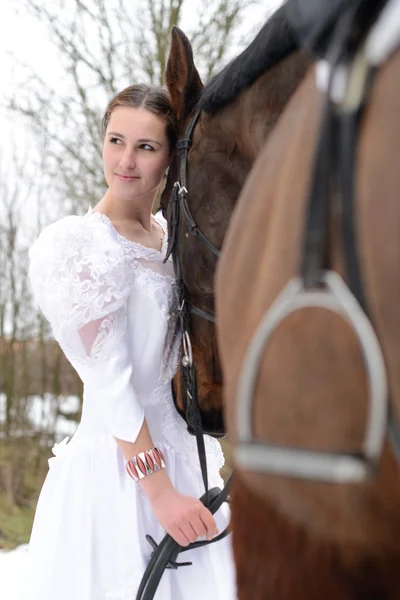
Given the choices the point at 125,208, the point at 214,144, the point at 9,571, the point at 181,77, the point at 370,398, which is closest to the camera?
the point at 370,398

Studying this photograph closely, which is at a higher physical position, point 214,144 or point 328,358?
point 214,144

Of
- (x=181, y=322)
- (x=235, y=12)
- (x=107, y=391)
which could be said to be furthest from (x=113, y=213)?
(x=235, y=12)

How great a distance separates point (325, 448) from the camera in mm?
633

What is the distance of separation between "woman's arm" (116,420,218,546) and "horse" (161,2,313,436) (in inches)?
7.0

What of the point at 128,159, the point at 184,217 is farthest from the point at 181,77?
the point at 184,217

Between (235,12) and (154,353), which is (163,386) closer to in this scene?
(154,353)

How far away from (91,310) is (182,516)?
473mm

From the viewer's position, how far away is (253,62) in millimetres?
1254

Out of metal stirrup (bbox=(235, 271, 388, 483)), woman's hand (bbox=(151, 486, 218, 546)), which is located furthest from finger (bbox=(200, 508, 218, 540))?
metal stirrup (bbox=(235, 271, 388, 483))

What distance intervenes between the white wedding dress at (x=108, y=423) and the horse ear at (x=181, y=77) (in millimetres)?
321

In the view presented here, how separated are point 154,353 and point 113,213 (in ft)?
1.22

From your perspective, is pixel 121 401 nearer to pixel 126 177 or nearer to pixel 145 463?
pixel 145 463

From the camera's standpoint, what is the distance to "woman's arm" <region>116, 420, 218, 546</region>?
4.80 ft

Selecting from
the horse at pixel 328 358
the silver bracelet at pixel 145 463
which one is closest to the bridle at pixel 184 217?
the silver bracelet at pixel 145 463
